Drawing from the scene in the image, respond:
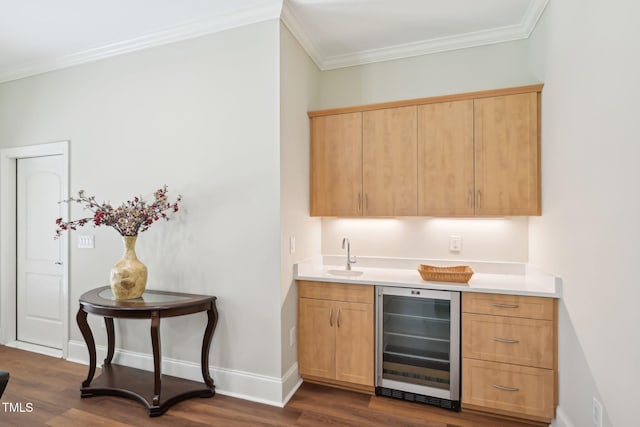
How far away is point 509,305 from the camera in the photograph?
84.7 inches

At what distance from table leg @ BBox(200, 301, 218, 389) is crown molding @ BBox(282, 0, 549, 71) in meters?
2.29

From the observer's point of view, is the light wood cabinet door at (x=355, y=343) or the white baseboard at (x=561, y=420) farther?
the light wood cabinet door at (x=355, y=343)

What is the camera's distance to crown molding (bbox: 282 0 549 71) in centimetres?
245

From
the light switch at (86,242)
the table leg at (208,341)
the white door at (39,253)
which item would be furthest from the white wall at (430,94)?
the white door at (39,253)

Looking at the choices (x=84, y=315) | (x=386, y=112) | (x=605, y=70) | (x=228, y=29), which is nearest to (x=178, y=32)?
(x=228, y=29)

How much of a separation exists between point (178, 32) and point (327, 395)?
3145mm

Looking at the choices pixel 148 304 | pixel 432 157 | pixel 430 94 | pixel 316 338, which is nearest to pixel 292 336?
pixel 316 338

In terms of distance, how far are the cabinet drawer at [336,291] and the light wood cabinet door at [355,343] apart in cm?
5

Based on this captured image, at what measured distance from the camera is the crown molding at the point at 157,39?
7.88 feet

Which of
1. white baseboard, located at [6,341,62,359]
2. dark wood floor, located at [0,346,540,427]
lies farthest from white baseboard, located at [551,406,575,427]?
white baseboard, located at [6,341,62,359]

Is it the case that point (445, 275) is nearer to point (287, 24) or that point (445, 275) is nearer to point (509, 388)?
point (509, 388)

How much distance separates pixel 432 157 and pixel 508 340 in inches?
55.7

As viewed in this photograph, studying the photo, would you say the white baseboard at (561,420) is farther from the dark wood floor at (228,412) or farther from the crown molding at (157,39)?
the crown molding at (157,39)

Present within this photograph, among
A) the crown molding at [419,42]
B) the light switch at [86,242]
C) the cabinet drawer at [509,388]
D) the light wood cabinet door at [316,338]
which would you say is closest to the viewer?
the cabinet drawer at [509,388]
